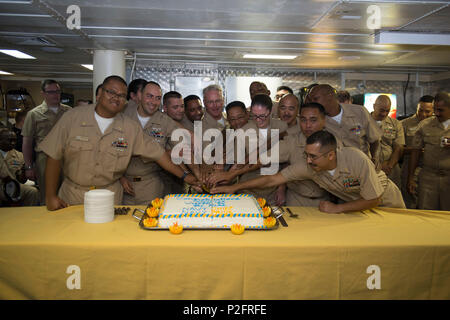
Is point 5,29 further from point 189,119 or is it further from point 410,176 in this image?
point 410,176

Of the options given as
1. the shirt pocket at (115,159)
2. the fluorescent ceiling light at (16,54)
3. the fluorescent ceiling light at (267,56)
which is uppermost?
the fluorescent ceiling light at (16,54)

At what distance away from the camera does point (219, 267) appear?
2225 mm

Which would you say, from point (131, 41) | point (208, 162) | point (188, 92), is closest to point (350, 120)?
point (208, 162)

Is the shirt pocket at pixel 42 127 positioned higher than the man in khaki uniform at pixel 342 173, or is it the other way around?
the shirt pocket at pixel 42 127

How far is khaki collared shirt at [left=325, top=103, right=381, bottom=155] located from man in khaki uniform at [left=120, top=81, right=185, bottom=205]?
6.23 ft

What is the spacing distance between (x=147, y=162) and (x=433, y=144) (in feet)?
13.5

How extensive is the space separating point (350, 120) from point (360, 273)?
2.45 meters

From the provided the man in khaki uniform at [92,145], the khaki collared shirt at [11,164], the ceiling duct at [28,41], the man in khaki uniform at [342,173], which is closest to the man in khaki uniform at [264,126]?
the man in khaki uniform at [342,173]

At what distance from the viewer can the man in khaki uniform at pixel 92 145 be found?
326cm

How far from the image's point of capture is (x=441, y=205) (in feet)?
17.0

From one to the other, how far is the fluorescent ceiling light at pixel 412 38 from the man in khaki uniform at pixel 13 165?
17.4 ft

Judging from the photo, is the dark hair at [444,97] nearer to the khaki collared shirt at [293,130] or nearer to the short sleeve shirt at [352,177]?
the khaki collared shirt at [293,130]

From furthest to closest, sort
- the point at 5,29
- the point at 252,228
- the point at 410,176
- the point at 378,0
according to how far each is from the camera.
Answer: the point at 410,176, the point at 5,29, the point at 378,0, the point at 252,228

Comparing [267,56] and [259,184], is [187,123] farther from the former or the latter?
[267,56]
